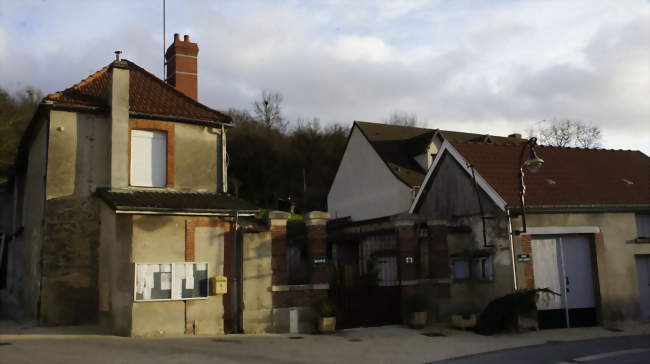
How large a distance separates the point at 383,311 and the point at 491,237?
378cm

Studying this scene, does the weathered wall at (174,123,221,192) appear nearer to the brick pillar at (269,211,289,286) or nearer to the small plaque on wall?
the brick pillar at (269,211,289,286)

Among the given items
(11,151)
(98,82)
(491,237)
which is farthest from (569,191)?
(11,151)

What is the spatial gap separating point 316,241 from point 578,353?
6738 millimetres

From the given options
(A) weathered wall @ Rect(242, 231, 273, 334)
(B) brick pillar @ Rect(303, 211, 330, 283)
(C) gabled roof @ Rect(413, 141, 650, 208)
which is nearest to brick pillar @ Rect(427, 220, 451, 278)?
(C) gabled roof @ Rect(413, 141, 650, 208)

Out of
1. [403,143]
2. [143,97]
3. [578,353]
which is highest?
[403,143]

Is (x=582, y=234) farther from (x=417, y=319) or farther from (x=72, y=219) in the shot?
(x=72, y=219)

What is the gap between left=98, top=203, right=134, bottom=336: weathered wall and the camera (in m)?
13.7

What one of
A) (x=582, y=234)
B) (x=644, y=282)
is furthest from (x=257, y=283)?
(x=644, y=282)

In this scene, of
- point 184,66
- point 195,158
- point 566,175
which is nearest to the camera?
point 195,158

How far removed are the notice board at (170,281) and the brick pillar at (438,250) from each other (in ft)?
21.6

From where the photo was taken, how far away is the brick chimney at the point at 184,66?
20.5 m

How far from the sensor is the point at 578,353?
1148 cm

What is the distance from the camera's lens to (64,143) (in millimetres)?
16328

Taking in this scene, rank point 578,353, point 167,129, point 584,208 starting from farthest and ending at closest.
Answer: point 167,129 < point 584,208 < point 578,353
